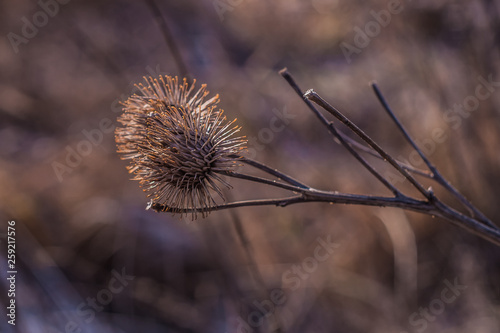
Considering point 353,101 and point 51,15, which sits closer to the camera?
point 353,101

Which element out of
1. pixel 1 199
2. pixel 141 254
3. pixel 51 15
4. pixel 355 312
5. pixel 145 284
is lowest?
pixel 355 312

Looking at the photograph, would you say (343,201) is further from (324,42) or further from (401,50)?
(324,42)

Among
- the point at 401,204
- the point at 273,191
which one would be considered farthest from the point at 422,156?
the point at 273,191

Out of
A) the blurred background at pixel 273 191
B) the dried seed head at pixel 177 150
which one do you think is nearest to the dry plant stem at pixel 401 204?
the dried seed head at pixel 177 150

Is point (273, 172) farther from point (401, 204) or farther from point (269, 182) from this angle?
point (401, 204)

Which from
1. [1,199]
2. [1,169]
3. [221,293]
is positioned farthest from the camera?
[1,169]

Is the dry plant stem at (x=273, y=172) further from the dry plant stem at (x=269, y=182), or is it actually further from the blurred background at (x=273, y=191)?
the blurred background at (x=273, y=191)

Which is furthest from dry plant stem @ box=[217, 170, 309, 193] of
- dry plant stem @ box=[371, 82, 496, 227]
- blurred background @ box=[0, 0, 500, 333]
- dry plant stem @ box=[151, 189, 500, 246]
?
blurred background @ box=[0, 0, 500, 333]

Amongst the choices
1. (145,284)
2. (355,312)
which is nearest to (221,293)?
(145,284)

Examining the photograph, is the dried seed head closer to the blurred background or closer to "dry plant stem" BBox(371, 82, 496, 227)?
"dry plant stem" BBox(371, 82, 496, 227)
